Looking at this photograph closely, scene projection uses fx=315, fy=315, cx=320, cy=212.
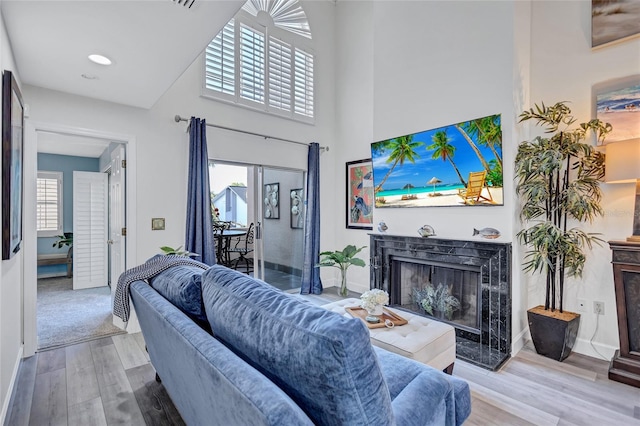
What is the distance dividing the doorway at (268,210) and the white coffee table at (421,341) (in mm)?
2720

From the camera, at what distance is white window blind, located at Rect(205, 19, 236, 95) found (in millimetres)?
4027

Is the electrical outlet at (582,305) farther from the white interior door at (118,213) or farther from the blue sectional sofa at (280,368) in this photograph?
the white interior door at (118,213)

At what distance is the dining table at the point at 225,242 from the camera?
451cm

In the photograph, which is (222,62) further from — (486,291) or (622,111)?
(622,111)

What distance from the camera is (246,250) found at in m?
4.65

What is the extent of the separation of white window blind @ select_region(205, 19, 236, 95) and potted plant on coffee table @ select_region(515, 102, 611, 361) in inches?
136

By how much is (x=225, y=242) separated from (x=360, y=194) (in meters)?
2.17

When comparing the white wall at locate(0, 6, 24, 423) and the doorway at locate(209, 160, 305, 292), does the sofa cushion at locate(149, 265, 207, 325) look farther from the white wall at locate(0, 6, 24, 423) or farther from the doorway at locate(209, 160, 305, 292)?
the doorway at locate(209, 160, 305, 292)

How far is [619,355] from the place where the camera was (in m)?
2.42

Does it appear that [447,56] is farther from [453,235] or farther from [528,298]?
[528,298]

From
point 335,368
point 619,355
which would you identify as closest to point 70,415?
point 335,368

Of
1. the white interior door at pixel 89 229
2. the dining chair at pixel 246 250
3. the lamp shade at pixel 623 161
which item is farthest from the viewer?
the white interior door at pixel 89 229

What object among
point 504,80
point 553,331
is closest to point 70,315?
point 553,331

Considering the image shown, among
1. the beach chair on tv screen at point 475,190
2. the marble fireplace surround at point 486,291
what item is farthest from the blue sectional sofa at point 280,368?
the beach chair on tv screen at point 475,190
